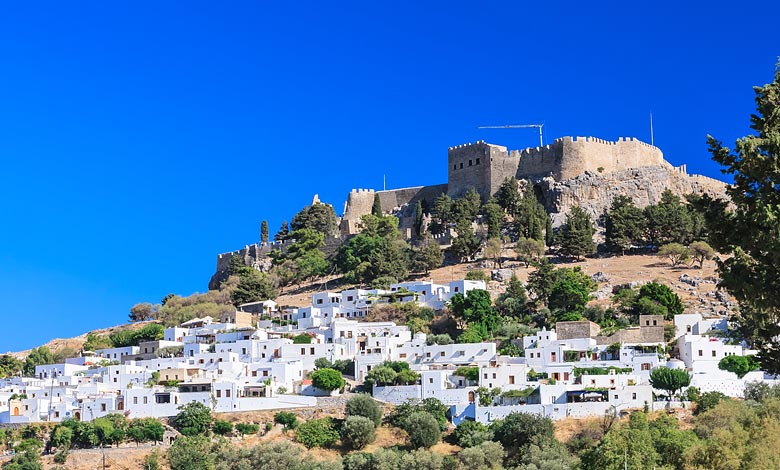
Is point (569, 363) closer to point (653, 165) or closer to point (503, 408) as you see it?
point (503, 408)

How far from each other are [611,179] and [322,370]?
95.0 feet

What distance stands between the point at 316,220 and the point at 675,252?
77.9 feet

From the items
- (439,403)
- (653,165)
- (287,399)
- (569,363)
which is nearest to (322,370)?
(287,399)

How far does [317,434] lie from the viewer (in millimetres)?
47875

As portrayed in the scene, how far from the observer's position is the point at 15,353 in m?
69.4

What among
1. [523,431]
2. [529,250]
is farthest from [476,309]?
[523,431]

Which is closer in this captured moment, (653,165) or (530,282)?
(530,282)

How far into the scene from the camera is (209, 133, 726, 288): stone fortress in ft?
241

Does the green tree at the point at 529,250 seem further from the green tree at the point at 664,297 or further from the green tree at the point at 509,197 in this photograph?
the green tree at the point at 664,297

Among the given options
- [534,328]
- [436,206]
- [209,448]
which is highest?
[436,206]

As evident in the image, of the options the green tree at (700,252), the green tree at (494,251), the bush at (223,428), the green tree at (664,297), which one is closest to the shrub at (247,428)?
the bush at (223,428)

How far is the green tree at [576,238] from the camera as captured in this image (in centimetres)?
6738

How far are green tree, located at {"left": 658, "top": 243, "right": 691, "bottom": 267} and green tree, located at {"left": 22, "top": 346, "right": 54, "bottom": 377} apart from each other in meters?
32.4

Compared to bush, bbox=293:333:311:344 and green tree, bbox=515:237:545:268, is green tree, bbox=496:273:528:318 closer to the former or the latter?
green tree, bbox=515:237:545:268
